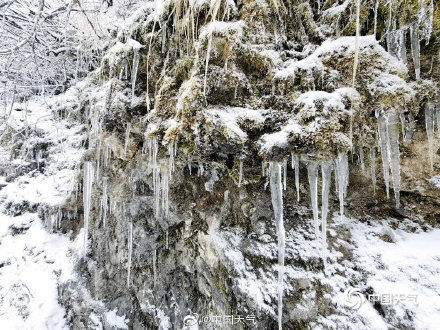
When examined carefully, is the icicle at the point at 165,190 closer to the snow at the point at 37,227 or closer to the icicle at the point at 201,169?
the icicle at the point at 201,169

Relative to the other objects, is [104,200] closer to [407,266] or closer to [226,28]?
[226,28]

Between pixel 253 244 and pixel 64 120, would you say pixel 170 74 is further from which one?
pixel 64 120

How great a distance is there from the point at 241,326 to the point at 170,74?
3300 millimetres

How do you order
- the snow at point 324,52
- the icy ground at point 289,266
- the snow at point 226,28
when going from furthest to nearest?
the icy ground at point 289,266 → the snow at point 226,28 → the snow at point 324,52

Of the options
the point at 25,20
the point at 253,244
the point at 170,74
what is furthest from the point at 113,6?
the point at 253,244

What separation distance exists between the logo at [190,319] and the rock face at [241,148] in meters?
0.07

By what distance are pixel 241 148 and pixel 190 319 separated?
285 centimetres

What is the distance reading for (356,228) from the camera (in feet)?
10.6

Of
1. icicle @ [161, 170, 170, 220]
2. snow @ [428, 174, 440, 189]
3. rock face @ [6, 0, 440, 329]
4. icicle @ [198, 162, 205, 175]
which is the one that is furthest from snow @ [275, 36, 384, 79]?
icicle @ [161, 170, 170, 220]

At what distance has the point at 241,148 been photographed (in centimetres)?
242

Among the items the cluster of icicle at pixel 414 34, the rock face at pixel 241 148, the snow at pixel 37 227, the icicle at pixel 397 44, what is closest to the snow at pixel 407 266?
the rock face at pixel 241 148

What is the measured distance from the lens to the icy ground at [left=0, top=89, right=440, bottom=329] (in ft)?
8.61

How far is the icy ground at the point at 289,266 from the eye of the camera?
8.61 feet

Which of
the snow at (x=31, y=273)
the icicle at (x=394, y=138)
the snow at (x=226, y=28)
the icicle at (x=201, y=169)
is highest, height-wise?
the snow at (x=226, y=28)
